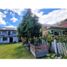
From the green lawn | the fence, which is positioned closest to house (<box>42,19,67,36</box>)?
the fence

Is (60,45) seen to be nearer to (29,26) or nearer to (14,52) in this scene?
(29,26)

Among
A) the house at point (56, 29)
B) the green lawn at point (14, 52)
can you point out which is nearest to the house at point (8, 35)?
the green lawn at point (14, 52)

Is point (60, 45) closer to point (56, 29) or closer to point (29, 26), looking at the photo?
point (56, 29)

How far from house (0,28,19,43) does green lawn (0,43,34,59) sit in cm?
5

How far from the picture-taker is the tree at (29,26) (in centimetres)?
344

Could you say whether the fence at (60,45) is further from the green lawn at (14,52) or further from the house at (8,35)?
the house at (8,35)

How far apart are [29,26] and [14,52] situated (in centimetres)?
30

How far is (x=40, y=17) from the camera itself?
3.46 metres

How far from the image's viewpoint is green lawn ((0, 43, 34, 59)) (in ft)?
11.3

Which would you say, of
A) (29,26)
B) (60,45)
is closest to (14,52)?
(29,26)

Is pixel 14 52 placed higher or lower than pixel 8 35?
lower

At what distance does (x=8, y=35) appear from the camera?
3.44 meters

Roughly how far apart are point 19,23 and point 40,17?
0.22 m

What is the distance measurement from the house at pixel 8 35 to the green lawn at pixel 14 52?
50 millimetres
